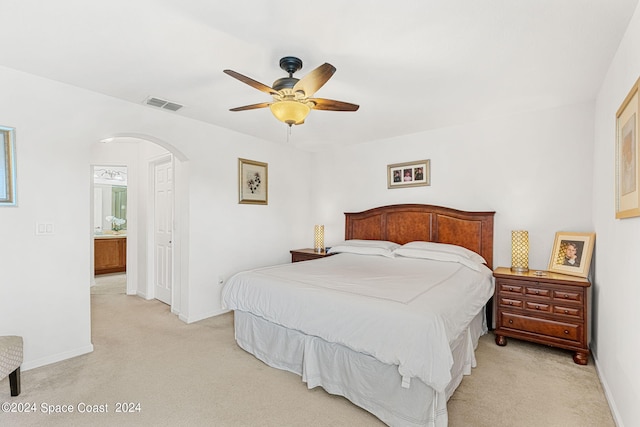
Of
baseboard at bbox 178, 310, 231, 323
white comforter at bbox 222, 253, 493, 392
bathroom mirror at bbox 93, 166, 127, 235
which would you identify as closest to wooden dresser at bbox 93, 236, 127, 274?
bathroom mirror at bbox 93, 166, 127, 235

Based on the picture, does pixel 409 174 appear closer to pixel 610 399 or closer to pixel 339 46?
pixel 339 46

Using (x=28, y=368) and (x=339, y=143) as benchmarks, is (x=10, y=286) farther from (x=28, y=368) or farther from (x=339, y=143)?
(x=339, y=143)

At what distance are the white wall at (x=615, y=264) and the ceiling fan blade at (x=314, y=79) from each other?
169cm

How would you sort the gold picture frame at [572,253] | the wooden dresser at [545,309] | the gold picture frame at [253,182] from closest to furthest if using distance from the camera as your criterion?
1. the wooden dresser at [545,309]
2. the gold picture frame at [572,253]
3. the gold picture frame at [253,182]

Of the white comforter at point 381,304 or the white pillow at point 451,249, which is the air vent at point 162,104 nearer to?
the white comforter at point 381,304

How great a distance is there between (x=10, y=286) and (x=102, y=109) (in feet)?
5.65

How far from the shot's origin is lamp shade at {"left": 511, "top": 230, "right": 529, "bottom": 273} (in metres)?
3.22

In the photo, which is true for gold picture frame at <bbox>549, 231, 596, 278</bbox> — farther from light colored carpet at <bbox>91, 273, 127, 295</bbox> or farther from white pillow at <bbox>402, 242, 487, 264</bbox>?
light colored carpet at <bbox>91, 273, 127, 295</bbox>

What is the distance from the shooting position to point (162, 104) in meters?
3.22

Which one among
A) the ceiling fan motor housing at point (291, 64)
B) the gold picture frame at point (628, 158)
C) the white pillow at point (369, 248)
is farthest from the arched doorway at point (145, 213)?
the gold picture frame at point (628, 158)

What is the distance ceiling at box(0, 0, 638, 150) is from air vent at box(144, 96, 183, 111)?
3.5 inches

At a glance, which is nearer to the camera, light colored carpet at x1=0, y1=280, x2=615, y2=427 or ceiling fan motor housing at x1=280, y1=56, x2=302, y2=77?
light colored carpet at x1=0, y1=280, x2=615, y2=427

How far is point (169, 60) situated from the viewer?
7.62 ft

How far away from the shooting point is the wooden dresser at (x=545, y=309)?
269cm
